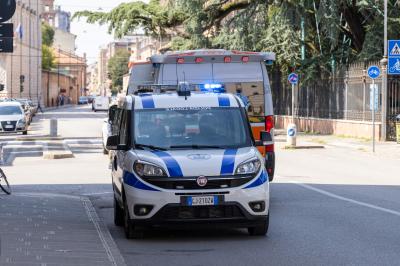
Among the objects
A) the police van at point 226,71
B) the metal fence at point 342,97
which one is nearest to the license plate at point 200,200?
the police van at point 226,71

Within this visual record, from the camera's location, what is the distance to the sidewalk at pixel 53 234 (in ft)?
31.8

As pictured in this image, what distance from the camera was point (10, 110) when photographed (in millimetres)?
48969

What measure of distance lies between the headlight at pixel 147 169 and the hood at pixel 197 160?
0.06 m

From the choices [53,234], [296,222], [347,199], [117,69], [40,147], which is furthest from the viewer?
[117,69]

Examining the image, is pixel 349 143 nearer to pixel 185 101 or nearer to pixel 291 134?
pixel 291 134

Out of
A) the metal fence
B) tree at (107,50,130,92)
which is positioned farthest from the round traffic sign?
tree at (107,50,130,92)

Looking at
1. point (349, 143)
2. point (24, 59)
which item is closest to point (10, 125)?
point (349, 143)

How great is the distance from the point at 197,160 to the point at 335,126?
33.7 metres

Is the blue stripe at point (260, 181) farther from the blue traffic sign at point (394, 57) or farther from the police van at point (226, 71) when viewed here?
the blue traffic sign at point (394, 57)

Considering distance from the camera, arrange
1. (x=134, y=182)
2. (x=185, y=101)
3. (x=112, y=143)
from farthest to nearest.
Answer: (x=185, y=101) < (x=112, y=143) < (x=134, y=182)

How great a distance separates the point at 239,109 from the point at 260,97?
415cm

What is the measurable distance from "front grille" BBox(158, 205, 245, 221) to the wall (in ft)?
90.8

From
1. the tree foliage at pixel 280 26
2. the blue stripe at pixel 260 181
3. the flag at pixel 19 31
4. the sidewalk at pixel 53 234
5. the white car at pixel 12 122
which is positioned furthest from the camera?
the flag at pixel 19 31

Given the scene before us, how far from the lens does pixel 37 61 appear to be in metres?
118
